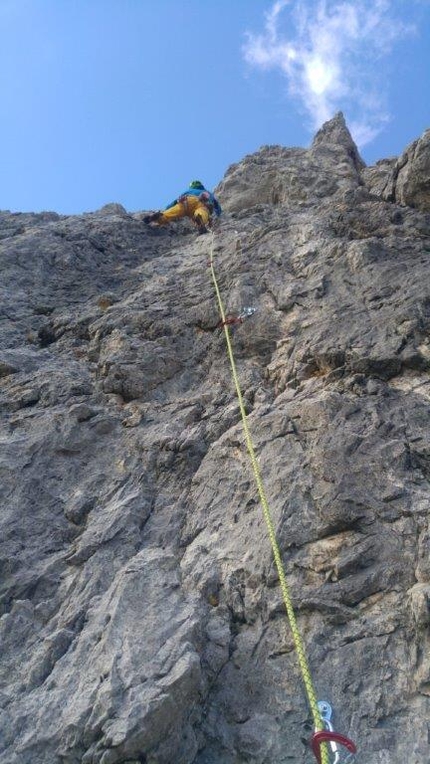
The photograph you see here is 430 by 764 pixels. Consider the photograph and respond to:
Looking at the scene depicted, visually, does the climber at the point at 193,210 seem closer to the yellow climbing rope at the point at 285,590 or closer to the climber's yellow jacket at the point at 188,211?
the climber's yellow jacket at the point at 188,211

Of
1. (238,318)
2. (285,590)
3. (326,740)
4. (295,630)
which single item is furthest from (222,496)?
(238,318)

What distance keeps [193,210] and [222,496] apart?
25.5 ft

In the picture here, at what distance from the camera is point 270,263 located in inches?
365

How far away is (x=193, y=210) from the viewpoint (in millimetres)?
12594

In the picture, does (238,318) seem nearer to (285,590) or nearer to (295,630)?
(285,590)

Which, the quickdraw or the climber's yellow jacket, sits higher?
the climber's yellow jacket

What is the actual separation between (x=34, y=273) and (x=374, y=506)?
Answer: 284 inches

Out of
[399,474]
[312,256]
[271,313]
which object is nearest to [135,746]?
[399,474]

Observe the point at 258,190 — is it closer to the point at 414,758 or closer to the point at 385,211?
the point at 385,211

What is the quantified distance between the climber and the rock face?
1.73 m

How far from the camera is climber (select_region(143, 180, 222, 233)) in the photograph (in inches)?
479

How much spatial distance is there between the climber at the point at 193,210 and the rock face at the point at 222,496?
1.73 meters

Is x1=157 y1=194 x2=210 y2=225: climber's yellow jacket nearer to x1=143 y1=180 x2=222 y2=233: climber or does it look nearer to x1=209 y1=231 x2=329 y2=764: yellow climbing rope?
x1=143 y1=180 x2=222 y2=233: climber

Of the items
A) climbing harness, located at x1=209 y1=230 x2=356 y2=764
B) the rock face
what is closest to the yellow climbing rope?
climbing harness, located at x1=209 y1=230 x2=356 y2=764
